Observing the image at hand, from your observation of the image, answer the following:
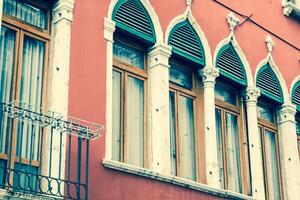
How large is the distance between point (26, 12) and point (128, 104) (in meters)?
2.10

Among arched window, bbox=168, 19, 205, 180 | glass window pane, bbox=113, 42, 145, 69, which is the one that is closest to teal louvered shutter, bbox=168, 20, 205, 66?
A: arched window, bbox=168, 19, 205, 180

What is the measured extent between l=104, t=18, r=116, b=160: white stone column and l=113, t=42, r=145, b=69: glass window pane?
406 mm

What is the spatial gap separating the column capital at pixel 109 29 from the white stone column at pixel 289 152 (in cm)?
452

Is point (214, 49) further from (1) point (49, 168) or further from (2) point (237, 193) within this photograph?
(1) point (49, 168)

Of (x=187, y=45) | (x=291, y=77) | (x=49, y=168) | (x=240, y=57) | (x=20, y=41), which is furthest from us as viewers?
(x=291, y=77)

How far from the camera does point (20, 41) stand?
876 centimetres

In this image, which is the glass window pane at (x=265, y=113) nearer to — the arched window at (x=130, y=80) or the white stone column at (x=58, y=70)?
the arched window at (x=130, y=80)

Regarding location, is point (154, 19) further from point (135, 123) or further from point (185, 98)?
point (135, 123)

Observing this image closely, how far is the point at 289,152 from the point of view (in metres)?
12.5

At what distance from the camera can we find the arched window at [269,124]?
12.3 m

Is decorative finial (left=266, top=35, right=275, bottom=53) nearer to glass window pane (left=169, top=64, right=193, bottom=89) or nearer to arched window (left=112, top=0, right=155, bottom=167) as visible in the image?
glass window pane (left=169, top=64, right=193, bottom=89)

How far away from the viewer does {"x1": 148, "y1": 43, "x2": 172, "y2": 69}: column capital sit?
34.1ft

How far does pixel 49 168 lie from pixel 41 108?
882mm

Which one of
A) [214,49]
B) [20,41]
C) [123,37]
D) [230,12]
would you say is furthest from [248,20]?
[20,41]
